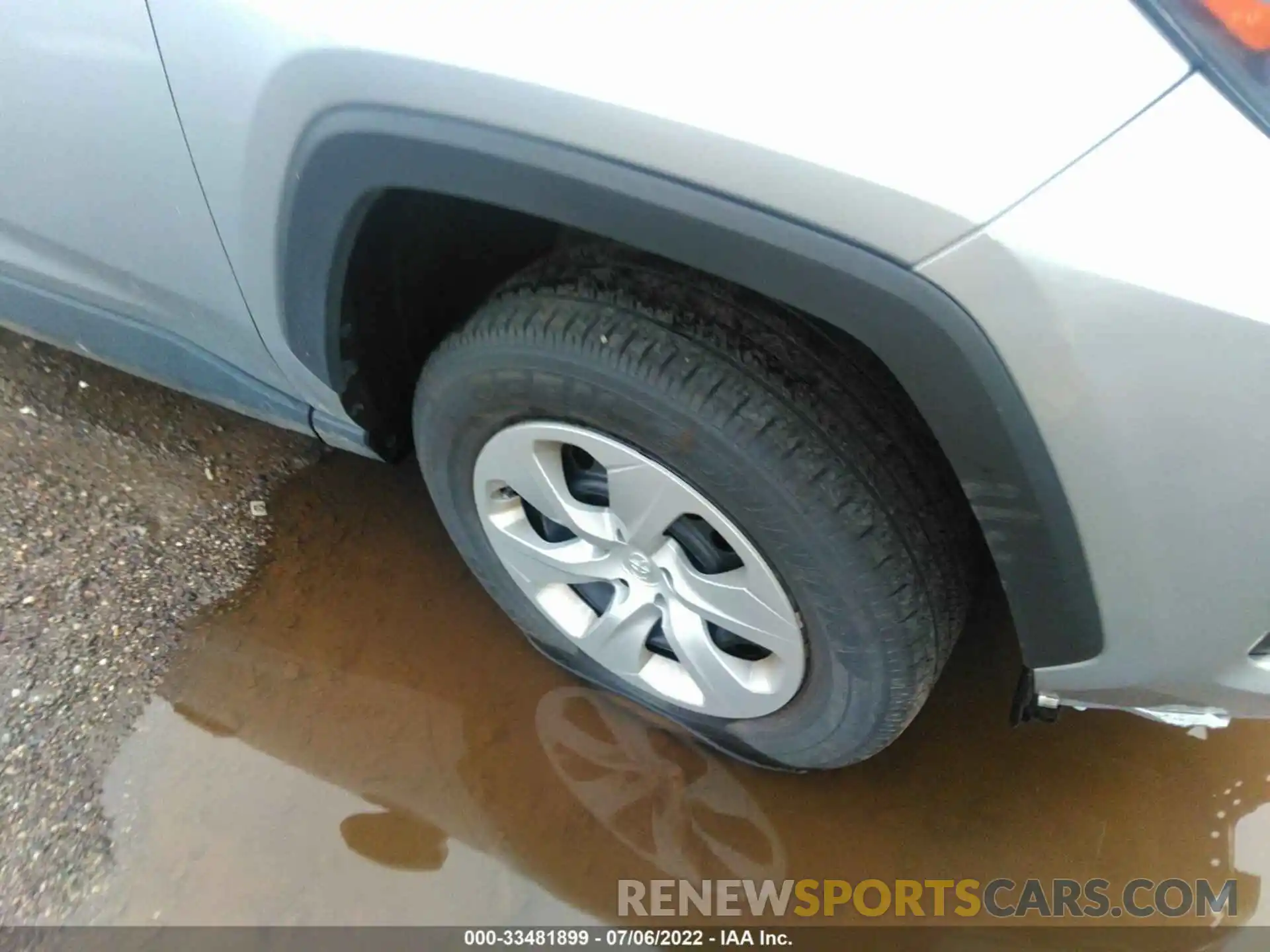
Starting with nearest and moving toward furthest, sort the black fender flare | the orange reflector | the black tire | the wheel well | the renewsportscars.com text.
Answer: the orange reflector, the black fender flare, the black tire, the wheel well, the renewsportscars.com text

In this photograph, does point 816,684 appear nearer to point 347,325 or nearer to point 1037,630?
point 1037,630

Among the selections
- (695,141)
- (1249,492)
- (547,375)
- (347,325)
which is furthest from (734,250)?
(347,325)

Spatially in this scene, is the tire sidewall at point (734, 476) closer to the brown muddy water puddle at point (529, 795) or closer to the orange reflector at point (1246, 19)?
the brown muddy water puddle at point (529, 795)

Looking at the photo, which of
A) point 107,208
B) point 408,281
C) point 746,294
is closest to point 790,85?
point 746,294

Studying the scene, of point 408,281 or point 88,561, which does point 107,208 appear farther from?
point 88,561

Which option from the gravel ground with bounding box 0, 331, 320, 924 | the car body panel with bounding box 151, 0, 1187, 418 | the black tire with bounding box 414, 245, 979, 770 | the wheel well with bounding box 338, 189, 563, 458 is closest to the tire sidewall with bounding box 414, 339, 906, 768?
the black tire with bounding box 414, 245, 979, 770

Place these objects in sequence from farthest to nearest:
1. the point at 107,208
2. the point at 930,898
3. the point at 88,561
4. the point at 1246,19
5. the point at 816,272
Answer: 1. the point at 88,561
2. the point at 930,898
3. the point at 107,208
4. the point at 816,272
5. the point at 1246,19

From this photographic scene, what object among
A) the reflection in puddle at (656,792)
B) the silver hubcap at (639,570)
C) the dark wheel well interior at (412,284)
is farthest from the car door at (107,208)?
the reflection in puddle at (656,792)

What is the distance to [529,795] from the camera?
4.82ft

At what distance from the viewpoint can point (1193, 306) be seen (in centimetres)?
70

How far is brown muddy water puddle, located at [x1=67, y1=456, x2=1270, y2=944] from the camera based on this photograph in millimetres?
1387

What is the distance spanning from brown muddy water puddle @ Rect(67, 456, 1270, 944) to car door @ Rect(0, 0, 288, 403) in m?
0.52

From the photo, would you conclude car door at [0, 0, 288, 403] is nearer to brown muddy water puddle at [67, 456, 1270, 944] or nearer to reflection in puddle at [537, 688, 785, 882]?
brown muddy water puddle at [67, 456, 1270, 944]

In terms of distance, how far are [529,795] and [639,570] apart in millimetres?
462
